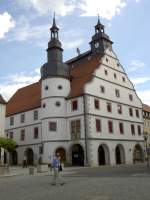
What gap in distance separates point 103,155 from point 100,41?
19.9m

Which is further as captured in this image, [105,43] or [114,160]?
[105,43]

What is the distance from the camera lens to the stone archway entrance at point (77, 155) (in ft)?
135

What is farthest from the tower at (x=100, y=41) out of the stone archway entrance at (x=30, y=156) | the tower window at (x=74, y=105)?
the stone archway entrance at (x=30, y=156)

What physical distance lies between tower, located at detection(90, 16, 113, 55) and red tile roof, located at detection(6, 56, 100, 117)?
7.84 ft

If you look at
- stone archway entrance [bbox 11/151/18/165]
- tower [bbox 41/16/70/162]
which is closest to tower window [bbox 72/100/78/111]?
tower [bbox 41/16/70/162]

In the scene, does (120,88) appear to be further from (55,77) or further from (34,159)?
(34,159)

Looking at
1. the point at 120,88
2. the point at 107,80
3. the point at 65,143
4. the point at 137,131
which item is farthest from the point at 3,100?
the point at 137,131

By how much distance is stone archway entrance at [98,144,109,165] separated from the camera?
138ft

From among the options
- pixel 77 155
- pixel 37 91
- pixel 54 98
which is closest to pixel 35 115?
pixel 54 98

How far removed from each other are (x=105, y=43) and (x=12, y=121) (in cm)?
2206

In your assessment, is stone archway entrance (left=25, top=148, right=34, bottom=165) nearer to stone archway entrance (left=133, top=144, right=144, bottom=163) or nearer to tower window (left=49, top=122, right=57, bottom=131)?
tower window (left=49, top=122, right=57, bottom=131)

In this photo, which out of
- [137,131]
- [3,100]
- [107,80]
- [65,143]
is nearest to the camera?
[3,100]

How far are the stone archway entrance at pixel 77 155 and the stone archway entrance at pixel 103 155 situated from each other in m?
2.87

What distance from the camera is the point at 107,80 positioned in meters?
45.6
